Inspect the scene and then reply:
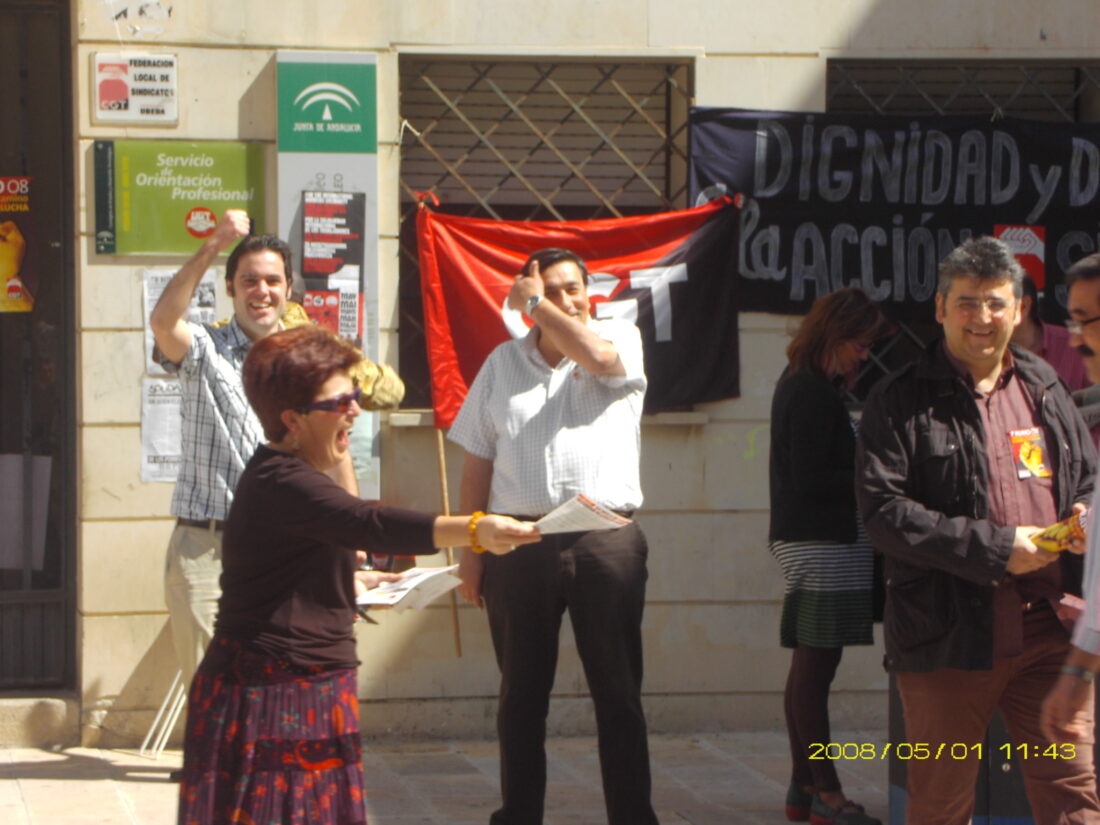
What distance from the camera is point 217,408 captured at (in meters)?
4.85

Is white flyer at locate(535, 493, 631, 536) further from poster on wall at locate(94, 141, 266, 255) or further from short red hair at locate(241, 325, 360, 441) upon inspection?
poster on wall at locate(94, 141, 266, 255)

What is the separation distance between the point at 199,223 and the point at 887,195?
3.08m

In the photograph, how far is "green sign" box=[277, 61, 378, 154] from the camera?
20.3ft

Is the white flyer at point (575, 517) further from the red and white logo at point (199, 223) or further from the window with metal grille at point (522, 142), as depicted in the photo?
the red and white logo at point (199, 223)

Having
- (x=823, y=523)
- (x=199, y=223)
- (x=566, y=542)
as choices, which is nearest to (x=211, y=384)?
(x=566, y=542)

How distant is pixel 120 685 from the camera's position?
6.21 metres

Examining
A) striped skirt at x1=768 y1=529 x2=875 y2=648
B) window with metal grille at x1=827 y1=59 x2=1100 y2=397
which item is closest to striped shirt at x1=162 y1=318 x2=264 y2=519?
striped skirt at x1=768 y1=529 x2=875 y2=648

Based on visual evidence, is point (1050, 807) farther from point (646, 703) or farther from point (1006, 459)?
point (646, 703)

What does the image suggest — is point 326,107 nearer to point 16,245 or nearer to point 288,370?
point 16,245

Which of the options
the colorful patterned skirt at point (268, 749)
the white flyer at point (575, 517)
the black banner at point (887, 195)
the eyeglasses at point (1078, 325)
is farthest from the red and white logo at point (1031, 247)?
the colorful patterned skirt at point (268, 749)

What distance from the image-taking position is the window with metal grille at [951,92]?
6.72 metres

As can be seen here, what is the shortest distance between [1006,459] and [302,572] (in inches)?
73.0

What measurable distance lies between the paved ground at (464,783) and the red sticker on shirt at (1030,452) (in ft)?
6.69

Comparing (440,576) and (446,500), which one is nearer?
(440,576)
